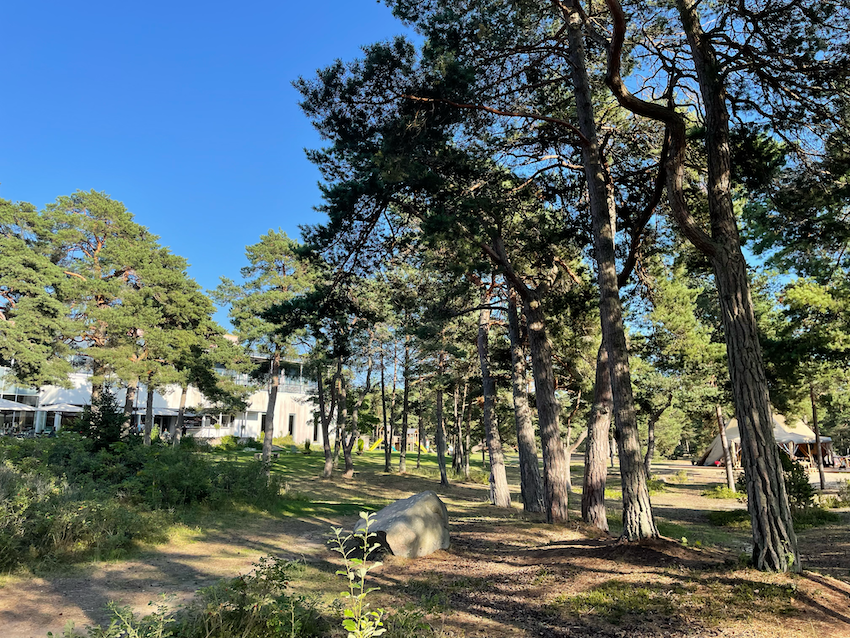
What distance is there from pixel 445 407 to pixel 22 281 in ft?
85.6

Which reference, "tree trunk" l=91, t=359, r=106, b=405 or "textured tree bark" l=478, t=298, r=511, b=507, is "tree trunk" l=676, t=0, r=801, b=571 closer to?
"textured tree bark" l=478, t=298, r=511, b=507

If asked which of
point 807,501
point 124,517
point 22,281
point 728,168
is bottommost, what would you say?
point 807,501

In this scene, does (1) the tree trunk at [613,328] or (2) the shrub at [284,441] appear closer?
(1) the tree trunk at [613,328]

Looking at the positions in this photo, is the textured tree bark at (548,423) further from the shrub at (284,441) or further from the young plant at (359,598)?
the shrub at (284,441)

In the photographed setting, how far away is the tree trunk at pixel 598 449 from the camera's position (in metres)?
10.4

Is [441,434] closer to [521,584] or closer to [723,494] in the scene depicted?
[723,494]

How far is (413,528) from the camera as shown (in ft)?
27.3

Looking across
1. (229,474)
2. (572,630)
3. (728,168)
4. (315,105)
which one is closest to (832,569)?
(572,630)

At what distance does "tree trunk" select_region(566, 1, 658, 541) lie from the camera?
7.36 m

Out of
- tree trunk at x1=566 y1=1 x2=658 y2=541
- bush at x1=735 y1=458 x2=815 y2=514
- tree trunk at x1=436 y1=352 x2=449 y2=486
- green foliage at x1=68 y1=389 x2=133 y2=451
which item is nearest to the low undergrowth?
tree trunk at x1=566 y1=1 x2=658 y2=541

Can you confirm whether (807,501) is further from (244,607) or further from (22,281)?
(22,281)

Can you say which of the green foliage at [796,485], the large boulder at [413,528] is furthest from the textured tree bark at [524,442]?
the green foliage at [796,485]

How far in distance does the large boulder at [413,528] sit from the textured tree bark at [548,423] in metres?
2.80

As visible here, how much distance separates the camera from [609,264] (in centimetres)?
834
